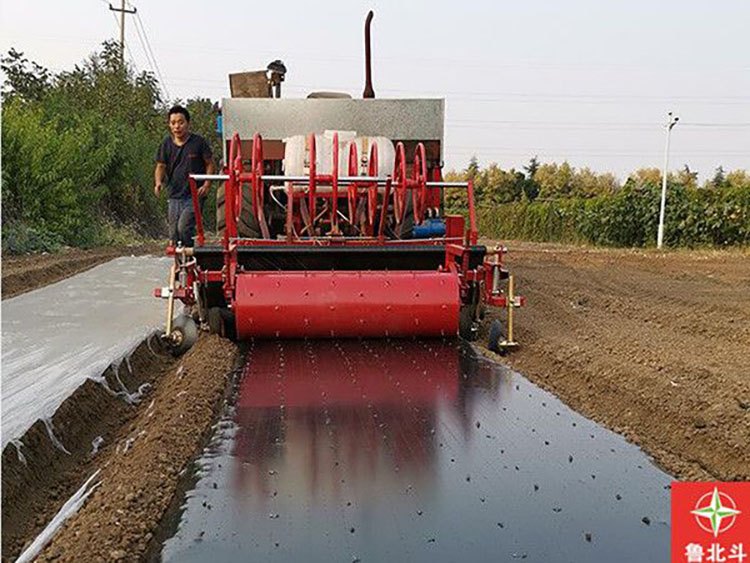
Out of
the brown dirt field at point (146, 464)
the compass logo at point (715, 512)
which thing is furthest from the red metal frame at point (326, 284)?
the compass logo at point (715, 512)

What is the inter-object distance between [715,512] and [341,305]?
355 centimetres

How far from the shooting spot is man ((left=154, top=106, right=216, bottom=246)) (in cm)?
790

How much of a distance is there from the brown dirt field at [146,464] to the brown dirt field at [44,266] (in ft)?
14.9

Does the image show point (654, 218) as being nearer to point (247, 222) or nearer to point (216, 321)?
point (247, 222)

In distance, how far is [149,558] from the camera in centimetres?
277

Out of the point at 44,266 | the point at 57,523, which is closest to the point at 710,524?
the point at 57,523

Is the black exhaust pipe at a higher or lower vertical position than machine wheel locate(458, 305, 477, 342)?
higher

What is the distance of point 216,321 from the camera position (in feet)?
21.3

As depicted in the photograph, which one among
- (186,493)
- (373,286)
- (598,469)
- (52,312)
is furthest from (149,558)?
(52,312)

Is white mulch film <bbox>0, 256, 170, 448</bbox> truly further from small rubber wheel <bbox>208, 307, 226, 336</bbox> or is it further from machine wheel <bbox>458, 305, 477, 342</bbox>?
machine wheel <bbox>458, 305, 477, 342</bbox>

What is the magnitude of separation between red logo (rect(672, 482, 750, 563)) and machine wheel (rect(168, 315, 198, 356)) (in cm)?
379

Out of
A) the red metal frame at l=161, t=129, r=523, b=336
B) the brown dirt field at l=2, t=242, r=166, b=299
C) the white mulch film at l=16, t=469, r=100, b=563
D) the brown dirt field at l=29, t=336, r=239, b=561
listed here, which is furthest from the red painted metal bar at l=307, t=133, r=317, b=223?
the brown dirt field at l=2, t=242, r=166, b=299

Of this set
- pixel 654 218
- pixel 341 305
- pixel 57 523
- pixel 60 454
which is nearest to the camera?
pixel 57 523

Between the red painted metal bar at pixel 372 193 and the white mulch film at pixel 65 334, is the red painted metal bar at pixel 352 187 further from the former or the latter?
the white mulch film at pixel 65 334
